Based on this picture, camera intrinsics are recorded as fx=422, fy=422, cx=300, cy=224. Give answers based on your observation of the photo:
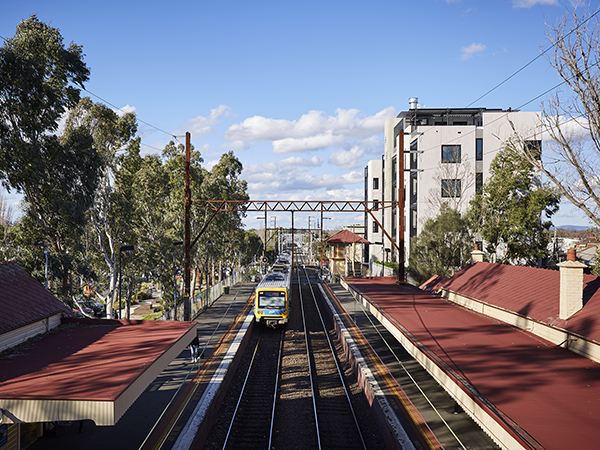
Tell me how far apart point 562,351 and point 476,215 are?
22645mm

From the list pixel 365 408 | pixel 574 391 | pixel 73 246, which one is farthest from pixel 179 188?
Result: pixel 574 391

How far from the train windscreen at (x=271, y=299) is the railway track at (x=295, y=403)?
253 cm

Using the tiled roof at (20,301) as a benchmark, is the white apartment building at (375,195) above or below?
above

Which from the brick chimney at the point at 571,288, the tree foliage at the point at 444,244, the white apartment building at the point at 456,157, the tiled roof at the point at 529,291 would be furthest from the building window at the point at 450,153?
the brick chimney at the point at 571,288

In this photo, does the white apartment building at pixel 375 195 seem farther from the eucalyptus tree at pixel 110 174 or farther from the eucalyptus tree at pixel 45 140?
the eucalyptus tree at pixel 45 140

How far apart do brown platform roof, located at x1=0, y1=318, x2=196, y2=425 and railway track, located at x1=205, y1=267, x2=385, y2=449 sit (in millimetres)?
3063

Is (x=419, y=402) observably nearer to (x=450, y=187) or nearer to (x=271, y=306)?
(x=271, y=306)

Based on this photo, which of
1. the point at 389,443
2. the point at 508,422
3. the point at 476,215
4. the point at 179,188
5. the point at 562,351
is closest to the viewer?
the point at 508,422

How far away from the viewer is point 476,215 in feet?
108

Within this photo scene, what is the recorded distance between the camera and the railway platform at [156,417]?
34.6 ft

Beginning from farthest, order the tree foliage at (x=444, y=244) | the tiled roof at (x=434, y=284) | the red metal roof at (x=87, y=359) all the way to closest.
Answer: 1. the tree foliage at (x=444, y=244)
2. the tiled roof at (x=434, y=284)
3. the red metal roof at (x=87, y=359)

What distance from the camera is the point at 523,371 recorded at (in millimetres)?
10281

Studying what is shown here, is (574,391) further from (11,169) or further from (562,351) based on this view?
(11,169)

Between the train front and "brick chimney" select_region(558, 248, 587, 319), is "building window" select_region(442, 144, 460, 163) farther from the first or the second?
"brick chimney" select_region(558, 248, 587, 319)
